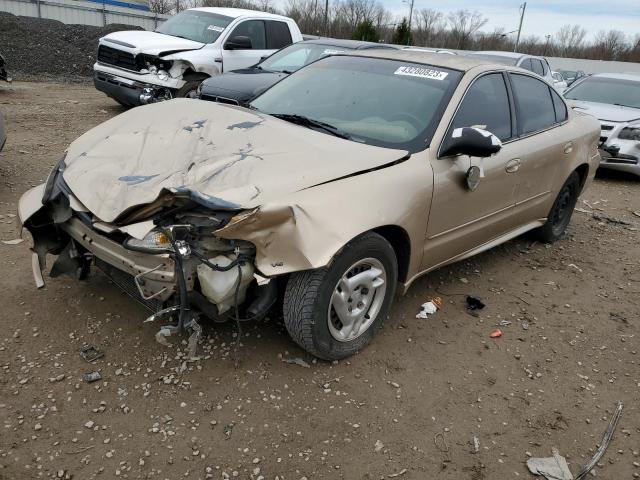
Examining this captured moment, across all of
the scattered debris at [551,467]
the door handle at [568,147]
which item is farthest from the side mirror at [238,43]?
the scattered debris at [551,467]

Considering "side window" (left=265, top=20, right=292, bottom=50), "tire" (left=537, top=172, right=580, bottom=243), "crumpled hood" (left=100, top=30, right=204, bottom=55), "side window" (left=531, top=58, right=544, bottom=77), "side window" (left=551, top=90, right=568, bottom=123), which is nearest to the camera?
"side window" (left=551, top=90, right=568, bottom=123)

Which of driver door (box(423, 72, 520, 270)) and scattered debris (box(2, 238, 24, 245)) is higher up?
driver door (box(423, 72, 520, 270))

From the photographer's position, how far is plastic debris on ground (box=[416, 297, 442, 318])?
3742mm

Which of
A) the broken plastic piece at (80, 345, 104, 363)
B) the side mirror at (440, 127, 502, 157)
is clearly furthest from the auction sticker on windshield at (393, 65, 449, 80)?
the broken plastic piece at (80, 345, 104, 363)

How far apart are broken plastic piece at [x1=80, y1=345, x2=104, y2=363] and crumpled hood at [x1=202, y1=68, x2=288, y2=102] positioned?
4.54 metres

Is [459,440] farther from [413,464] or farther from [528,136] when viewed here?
Result: [528,136]

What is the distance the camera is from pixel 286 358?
3.09 m

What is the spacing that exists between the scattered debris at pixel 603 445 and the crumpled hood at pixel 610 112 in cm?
647

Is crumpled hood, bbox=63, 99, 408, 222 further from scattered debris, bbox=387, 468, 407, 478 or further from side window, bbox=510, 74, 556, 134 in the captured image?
side window, bbox=510, 74, 556, 134

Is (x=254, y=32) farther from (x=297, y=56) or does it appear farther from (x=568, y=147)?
(x=568, y=147)

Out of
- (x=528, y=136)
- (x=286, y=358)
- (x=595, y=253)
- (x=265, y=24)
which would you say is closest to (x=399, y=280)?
(x=286, y=358)

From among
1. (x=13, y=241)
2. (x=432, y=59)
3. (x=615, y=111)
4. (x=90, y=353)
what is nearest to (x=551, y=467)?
(x=90, y=353)

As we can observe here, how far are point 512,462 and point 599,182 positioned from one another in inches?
277

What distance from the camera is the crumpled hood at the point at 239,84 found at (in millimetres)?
6996
